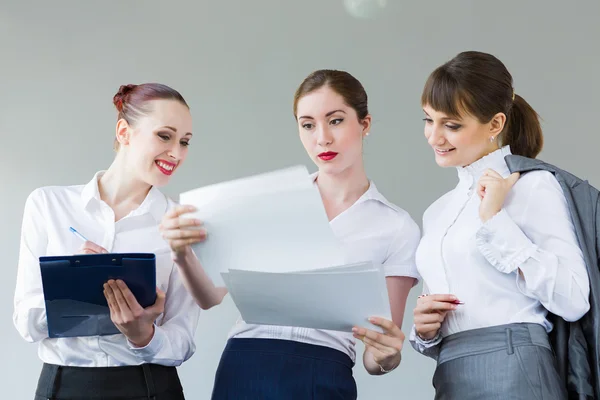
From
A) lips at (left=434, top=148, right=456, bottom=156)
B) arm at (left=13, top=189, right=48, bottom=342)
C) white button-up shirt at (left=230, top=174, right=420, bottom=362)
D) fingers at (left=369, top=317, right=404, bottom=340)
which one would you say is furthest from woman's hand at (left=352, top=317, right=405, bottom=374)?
arm at (left=13, top=189, right=48, bottom=342)

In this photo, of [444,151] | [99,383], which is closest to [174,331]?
[99,383]

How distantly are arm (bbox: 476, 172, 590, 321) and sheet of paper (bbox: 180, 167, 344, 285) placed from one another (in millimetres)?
321

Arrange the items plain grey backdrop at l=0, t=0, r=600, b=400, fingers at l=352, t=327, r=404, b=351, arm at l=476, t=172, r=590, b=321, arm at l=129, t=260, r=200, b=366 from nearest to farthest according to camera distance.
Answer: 1. arm at l=476, t=172, r=590, b=321
2. fingers at l=352, t=327, r=404, b=351
3. arm at l=129, t=260, r=200, b=366
4. plain grey backdrop at l=0, t=0, r=600, b=400

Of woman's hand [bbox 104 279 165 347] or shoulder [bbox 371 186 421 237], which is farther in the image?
shoulder [bbox 371 186 421 237]

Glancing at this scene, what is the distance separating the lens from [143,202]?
189cm

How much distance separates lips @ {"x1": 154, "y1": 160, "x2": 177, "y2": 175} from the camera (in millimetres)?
1879

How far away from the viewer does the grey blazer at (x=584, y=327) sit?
140 cm

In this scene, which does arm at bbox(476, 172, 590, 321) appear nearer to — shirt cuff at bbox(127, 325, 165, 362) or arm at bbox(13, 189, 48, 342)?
shirt cuff at bbox(127, 325, 165, 362)

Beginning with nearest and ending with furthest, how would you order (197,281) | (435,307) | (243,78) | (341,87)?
(435,307)
(197,281)
(341,87)
(243,78)

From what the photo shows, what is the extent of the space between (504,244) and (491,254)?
0.14 feet

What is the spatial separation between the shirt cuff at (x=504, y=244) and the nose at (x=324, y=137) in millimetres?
516

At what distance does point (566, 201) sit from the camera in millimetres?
1474

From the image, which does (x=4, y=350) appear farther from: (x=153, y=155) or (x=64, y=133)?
(x=153, y=155)

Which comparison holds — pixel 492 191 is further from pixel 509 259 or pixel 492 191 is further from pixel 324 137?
pixel 324 137
